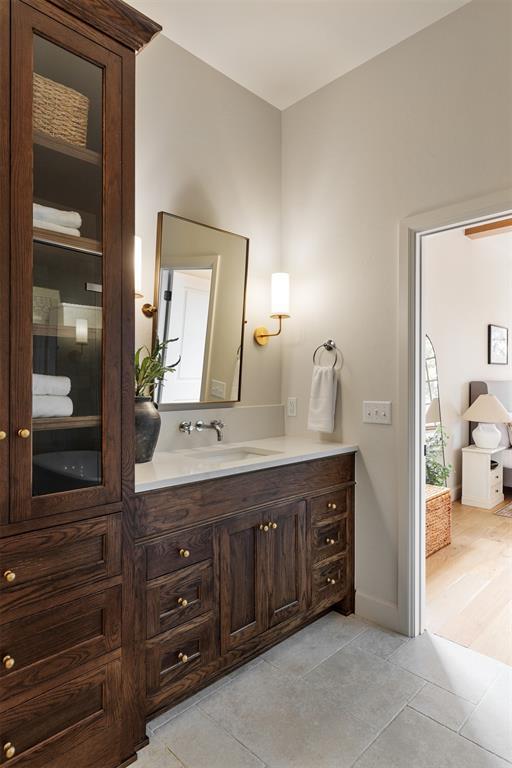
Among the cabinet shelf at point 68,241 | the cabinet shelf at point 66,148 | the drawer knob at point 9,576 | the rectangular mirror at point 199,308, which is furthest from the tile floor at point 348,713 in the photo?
the cabinet shelf at point 66,148

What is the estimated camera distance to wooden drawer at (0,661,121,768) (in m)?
1.28

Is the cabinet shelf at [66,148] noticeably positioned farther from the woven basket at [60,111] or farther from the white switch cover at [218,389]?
the white switch cover at [218,389]

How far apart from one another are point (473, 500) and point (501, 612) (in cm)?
222

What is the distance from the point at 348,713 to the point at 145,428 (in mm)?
1331

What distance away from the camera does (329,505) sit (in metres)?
2.36

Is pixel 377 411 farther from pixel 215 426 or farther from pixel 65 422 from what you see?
pixel 65 422

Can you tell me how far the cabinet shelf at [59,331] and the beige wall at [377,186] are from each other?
4.88ft

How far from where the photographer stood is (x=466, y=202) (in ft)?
6.77

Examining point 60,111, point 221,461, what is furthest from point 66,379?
point 221,461

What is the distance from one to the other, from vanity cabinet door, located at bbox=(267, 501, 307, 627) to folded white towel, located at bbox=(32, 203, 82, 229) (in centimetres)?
138

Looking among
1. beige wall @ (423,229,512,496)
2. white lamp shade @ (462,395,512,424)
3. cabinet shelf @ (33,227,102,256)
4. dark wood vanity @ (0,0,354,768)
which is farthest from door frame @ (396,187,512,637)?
white lamp shade @ (462,395,512,424)

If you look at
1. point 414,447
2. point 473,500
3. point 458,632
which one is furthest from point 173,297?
point 473,500

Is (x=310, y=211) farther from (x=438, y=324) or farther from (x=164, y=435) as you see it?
(x=438, y=324)

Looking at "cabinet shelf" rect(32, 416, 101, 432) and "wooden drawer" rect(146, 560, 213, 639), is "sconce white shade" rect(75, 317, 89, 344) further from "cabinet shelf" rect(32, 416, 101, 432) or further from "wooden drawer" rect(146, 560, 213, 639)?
"wooden drawer" rect(146, 560, 213, 639)
